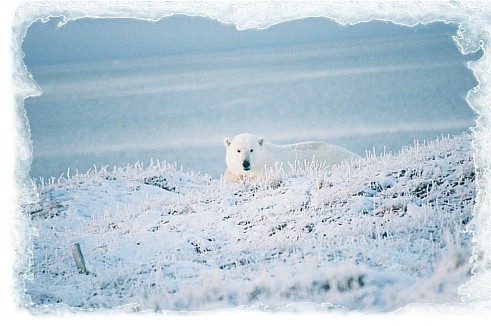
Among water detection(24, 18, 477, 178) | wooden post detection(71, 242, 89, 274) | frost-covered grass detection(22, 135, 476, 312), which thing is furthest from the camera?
water detection(24, 18, 477, 178)

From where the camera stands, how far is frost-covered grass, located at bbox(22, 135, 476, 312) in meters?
2.96

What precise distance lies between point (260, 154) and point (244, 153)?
0.30 ft

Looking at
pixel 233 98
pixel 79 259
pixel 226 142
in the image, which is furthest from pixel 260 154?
pixel 79 259

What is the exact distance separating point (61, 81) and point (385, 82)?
5.80 feet

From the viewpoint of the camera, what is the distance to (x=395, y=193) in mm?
3078

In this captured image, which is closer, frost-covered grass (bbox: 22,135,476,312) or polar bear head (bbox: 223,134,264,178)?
frost-covered grass (bbox: 22,135,476,312)

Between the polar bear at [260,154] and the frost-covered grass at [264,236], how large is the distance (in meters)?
0.06

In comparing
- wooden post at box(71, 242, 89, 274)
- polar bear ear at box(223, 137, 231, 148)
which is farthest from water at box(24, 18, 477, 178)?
wooden post at box(71, 242, 89, 274)

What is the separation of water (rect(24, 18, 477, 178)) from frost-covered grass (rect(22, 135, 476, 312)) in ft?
0.42

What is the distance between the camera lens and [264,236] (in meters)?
3.12

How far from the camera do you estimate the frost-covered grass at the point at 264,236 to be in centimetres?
296

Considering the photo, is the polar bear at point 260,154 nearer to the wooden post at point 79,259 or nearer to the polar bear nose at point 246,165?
the polar bear nose at point 246,165

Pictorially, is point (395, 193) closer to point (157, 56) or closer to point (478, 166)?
point (478, 166)

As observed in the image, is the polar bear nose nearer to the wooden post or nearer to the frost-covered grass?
the frost-covered grass
